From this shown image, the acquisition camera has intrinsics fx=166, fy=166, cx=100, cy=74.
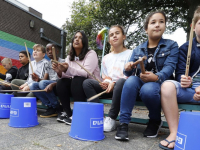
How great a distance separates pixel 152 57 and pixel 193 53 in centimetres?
37

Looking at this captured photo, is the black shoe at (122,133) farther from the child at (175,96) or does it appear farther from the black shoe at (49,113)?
the black shoe at (49,113)

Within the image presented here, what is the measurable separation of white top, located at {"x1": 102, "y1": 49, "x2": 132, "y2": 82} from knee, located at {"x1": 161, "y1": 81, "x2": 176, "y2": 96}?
0.64 metres

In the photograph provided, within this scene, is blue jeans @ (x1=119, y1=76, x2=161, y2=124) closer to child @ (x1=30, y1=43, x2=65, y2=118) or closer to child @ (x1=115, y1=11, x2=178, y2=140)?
child @ (x1=115, y1=11, x2=178, y2=140)

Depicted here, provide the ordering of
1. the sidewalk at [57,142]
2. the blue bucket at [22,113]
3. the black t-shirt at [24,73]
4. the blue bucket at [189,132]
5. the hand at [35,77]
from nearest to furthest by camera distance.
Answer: the blue bucket at [189,132], the sidewalk at [57,142], the blue bucket at [22,113], the hand at [35,77], the black t-shirt at [24,73]

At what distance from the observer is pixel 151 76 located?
1438 millimetres

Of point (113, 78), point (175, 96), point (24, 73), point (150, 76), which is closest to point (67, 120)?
point (113, 78)

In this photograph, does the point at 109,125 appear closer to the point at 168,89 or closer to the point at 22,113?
the point at 168,89

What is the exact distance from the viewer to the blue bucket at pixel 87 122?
1.41 metres

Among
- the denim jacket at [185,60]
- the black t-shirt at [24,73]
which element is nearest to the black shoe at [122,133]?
the denim jacket at [185,60]

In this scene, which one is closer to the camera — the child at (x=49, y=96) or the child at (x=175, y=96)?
the child at (x=175, y=96)

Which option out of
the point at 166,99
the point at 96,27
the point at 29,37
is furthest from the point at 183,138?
the point at 96,27

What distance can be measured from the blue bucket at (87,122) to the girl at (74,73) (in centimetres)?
55

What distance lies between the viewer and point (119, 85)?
1.67 meters

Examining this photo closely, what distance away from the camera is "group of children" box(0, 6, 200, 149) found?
4.64 feet
